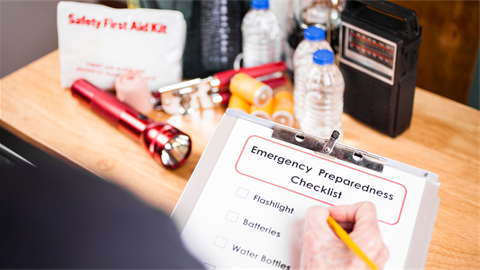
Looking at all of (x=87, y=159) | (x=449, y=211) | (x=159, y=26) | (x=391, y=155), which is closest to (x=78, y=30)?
(x=159, y=26)

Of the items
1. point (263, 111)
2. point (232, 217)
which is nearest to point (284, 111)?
point (263, 111)

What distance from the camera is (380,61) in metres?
0.83

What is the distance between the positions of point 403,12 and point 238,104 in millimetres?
416

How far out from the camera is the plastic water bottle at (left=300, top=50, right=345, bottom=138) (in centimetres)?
89

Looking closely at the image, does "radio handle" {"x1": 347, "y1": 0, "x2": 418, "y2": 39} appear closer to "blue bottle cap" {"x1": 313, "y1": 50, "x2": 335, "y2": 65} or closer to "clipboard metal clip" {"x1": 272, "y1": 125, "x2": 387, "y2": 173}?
"blue bottle cap" {"x1": 313, "y1": 50, "x2": 335, "y2": 65}

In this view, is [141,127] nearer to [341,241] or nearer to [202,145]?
[202,145]

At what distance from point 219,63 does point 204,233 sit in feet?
2.24

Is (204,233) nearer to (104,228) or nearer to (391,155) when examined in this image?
(104,228)

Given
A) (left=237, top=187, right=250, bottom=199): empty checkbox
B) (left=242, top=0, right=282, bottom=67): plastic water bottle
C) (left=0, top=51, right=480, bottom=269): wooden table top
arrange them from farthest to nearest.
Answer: (left=242, top=0, right=282, bottom=67): plastic water bottle < (left=0, top=51, right=480, bottom=269): wooden table top < (left=237, top=187, right=250, bottom=199): empty checkbox

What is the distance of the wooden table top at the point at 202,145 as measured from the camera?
2.45 ft

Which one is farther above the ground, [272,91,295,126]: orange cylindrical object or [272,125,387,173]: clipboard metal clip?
[272,125,387,173]: clipboard metal clip

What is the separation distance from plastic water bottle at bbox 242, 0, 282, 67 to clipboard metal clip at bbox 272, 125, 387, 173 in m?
0.53

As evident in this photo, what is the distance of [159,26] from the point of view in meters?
0.98

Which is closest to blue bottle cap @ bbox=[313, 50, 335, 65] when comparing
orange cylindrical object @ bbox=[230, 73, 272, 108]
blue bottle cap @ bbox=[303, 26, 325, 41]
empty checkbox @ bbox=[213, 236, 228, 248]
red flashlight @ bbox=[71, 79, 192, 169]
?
blue bottle cap @ bbox=[303, 26, 325, 41]
